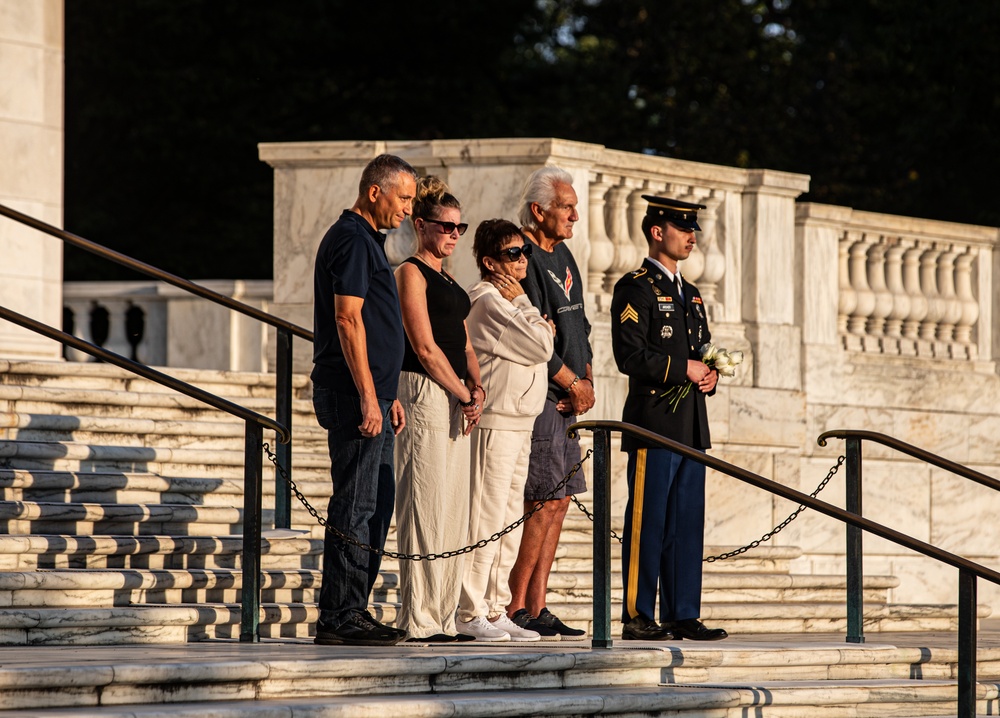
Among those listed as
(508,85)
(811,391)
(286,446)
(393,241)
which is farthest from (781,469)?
(508,85)

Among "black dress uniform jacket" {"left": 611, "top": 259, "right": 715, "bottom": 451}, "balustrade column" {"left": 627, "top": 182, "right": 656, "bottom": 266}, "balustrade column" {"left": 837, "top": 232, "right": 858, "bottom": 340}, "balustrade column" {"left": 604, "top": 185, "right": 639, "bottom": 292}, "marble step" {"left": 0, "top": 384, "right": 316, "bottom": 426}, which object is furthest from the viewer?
"balustrade column" {"left": 837, "top": 232, "right": 858, "bottom": 340}

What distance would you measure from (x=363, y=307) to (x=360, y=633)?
51.9 inches

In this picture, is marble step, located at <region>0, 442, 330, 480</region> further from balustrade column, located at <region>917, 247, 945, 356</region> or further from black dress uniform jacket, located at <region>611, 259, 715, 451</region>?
balustrade column, located at <region>917, 247, 945, 356</region>

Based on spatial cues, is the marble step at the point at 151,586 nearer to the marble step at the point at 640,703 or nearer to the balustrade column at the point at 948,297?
the marble step at the point at 640,703

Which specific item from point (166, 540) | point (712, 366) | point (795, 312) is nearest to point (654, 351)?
point (712, 366)

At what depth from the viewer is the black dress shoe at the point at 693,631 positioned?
885 cm

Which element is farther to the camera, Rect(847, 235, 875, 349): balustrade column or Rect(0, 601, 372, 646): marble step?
Rect(847, 235, 875, 349): balustrade column

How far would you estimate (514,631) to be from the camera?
8.27 meters

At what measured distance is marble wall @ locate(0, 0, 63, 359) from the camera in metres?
14.1

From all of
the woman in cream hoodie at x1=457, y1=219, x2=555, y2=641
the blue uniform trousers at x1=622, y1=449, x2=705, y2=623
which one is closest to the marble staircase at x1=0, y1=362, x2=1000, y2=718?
the blue uniform trousers at x1=622, y1=449, x2=705, y2=623

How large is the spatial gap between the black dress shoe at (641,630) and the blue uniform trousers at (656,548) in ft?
0.11

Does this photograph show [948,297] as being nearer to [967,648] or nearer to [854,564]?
[854,564]

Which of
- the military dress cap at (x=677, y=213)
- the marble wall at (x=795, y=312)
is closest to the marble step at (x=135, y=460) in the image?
the marble wall at (x=795, y=312)

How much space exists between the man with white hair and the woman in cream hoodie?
8.2 inches
